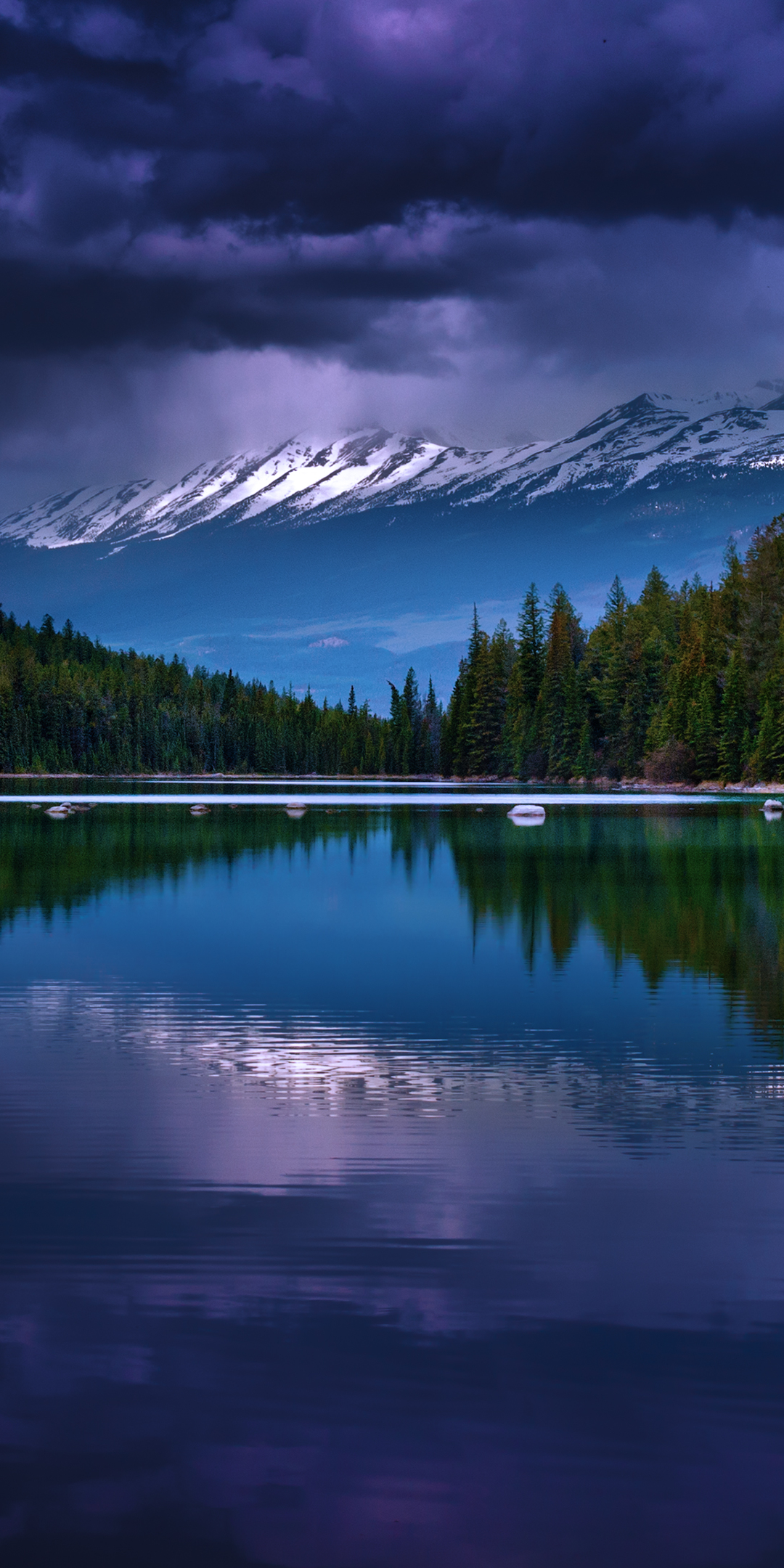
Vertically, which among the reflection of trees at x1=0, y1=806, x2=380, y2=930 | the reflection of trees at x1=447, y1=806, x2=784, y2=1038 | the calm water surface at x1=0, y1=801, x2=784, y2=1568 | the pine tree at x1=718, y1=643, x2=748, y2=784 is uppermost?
the pine tree at x1=718, y1=643, x2=748, y2=784

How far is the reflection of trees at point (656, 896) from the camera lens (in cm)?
2361

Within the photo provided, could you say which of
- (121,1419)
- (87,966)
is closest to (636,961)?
(87,966)

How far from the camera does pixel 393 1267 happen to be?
9547 mm

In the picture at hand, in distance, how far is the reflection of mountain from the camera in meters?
25.6

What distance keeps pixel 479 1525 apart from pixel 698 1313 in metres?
2.66

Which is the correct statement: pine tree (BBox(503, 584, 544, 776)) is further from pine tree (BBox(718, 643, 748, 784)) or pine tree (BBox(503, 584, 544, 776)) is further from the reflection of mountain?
the reflection of mountain

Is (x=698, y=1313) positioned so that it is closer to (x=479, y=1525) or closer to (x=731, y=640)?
(x=479, y=1525)

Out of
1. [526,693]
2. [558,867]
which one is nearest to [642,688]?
[526,693]

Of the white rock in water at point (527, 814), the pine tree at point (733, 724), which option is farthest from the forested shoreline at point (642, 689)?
the white rock in water at point (527, 814)

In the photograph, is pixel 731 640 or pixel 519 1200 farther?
pixel 731 640

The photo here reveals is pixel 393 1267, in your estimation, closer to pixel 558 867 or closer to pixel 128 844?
pixel 558 867

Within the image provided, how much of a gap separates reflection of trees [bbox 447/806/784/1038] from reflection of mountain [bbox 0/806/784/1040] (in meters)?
0.06

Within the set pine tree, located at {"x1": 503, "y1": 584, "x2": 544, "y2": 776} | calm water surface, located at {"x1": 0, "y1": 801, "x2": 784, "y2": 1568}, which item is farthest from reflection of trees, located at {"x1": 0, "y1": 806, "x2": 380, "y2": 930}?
pine tree, located at {"x1": 503, "y1": 584, "x2": 544, "y2": 776}

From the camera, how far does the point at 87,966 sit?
76.5 ft
